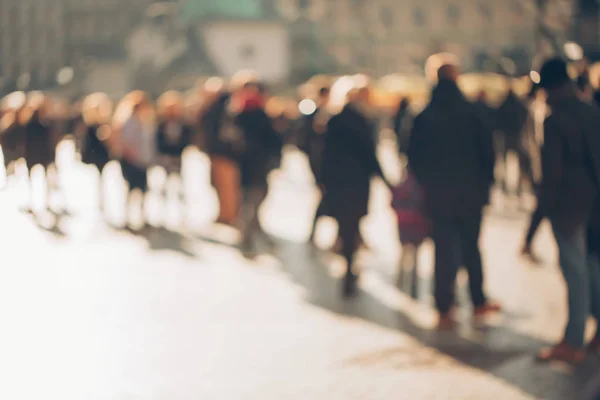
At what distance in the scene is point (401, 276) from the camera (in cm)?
1105

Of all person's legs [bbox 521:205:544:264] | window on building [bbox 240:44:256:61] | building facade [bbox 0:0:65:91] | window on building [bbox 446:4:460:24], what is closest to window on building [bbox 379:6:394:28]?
window on building [bbox 446:4:460:24]

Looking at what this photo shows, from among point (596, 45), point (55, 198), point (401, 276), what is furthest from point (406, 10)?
point (401, 276)

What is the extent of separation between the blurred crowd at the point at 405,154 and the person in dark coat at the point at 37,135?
0.02m

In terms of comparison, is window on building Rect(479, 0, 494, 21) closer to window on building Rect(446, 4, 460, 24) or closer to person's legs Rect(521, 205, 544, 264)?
window on building Rect(446, 4, 460, 24)

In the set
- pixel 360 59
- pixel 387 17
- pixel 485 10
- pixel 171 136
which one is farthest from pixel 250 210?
pixel 387 17

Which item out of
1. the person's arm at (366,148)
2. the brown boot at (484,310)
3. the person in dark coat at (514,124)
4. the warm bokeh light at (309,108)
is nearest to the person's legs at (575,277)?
the brown boot at (484,310)

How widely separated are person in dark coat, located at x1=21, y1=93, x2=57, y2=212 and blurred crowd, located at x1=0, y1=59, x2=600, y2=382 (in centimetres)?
2

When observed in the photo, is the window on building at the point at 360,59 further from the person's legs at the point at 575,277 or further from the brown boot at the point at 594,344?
the person's legs at the point at 575,277

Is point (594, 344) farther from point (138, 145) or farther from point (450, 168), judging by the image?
point (138, 145)

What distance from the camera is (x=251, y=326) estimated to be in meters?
8.88

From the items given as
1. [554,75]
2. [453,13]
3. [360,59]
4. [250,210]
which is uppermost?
[554,75]

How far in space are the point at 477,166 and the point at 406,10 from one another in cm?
8715

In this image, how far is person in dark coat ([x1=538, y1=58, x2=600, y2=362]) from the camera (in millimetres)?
7660

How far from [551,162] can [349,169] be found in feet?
10.1
